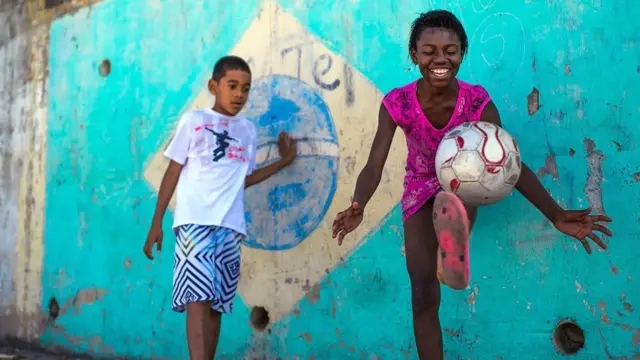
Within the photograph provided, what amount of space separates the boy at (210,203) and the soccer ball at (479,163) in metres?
1.13

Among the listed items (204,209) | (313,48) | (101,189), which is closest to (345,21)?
(313,48)

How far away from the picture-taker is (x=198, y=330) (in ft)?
10.4

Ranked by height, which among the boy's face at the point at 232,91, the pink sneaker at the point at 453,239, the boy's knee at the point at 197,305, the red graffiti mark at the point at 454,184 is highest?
the boy's face at the point at 232,91

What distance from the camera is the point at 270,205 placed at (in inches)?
155

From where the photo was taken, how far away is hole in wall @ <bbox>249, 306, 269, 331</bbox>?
3.88 metres

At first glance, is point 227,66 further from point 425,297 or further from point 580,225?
point 580,225

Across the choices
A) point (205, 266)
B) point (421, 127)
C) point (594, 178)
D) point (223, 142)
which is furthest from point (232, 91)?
point (594, 178)

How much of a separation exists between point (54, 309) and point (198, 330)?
2.05m

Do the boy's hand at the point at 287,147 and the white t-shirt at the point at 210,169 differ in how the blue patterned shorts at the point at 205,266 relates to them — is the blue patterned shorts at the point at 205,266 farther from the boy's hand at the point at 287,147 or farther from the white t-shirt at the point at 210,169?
the boy's hand at the point at 287,147

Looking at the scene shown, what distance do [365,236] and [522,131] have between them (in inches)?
37.3

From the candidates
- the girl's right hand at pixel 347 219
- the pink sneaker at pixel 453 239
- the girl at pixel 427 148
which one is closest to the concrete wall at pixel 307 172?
the girl at pixel 427 148

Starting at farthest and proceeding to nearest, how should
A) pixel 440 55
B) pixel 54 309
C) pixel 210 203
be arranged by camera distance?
pixel 54 309 → pixel 210 203 → pixel 440 55

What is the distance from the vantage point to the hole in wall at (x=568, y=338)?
3.05 metres

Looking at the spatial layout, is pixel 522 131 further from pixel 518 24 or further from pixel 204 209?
pixel 204 209
